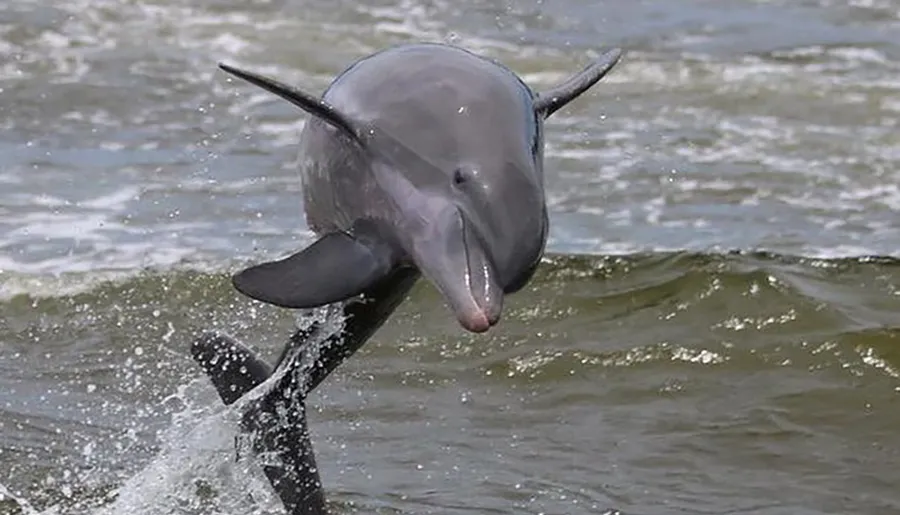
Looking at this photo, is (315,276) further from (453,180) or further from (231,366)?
(231,366)

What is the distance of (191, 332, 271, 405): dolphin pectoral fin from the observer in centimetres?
432

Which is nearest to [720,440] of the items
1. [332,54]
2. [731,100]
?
[731,100]

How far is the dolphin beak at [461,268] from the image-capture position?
124 inches

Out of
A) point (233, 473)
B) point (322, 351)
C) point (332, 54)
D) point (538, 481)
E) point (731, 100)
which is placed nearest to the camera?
point (322, 351)

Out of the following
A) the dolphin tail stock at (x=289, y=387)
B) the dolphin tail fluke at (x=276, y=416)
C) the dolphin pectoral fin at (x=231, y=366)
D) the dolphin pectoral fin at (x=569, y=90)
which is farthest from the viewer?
the dolphin pectoral fin at (x=231, y=366)

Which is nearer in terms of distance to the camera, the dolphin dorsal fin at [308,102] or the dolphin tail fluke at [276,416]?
the dolphin dorsal fin at [308,102]

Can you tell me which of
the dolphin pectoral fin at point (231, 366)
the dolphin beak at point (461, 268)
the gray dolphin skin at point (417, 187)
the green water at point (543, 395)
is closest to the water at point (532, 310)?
the green water at point (543, 395)

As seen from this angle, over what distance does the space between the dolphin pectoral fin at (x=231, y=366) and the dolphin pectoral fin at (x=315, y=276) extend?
104cm

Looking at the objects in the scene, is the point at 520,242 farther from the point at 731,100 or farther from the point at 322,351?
the point at 731,100

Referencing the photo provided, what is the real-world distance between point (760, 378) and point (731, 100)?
5609 mm

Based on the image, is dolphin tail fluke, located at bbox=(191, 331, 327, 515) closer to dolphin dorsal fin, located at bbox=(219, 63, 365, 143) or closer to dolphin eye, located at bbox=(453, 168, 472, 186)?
dolphin dorsal fin, located at bbox=(219, 63, 365, 143)

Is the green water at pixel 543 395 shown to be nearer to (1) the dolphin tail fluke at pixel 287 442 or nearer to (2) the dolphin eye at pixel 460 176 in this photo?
(1) the dolphin tail fluke at pixel 287 442

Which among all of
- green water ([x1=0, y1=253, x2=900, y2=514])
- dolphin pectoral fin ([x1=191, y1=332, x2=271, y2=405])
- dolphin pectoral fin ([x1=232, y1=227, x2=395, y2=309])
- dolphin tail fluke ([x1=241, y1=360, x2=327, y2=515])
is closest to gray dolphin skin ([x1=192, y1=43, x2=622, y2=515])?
dolphin pectoral fin ([x1=232, y1=227, x2=395, y2=309])

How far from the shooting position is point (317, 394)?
21.9 feet
